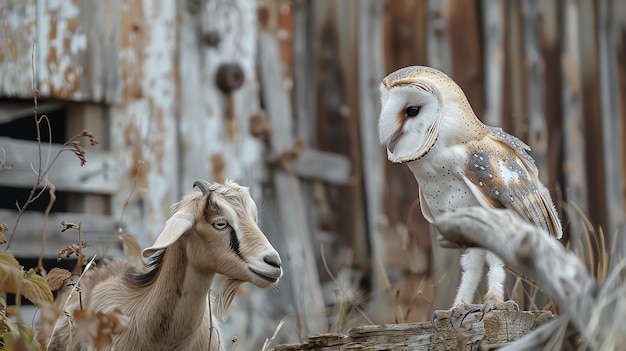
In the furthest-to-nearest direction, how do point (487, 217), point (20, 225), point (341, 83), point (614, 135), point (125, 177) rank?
point (614, 135) → point (341, 83) → point (125, 177) → point (20, 225) → point (487, 217)

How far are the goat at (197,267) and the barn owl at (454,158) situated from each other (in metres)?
0.62

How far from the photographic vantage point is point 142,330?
397 centimetres

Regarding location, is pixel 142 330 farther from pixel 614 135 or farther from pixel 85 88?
pixel 614 135

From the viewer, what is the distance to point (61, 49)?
19.2 feet

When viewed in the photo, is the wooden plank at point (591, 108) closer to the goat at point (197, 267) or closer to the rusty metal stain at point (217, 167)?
the rusty metal stain at point (217, 167)

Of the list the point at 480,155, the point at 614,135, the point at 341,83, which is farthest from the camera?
the point at 614,135

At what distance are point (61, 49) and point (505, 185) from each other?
2989 mm

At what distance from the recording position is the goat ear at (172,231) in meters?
3.69

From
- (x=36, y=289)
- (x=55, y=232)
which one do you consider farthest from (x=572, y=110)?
(x=36, y=289)

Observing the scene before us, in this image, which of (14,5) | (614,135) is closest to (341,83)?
(614,135)

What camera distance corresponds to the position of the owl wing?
12.5ft

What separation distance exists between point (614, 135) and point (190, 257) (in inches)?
224

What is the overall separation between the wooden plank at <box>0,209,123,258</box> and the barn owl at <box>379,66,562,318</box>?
2176mm

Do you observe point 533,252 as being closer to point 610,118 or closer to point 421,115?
point 421,115
